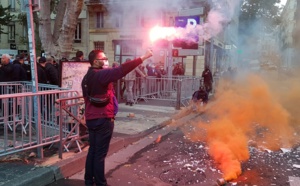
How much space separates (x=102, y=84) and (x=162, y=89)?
8.66m

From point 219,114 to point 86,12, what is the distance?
65.2 feet

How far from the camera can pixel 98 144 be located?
3.80 m

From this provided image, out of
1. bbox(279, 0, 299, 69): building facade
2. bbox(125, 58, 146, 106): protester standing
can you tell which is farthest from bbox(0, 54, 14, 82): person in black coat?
bbox(279, 0, 299, 69): building facade

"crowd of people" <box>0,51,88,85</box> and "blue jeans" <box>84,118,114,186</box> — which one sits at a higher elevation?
"crowd of people" <box>0,51,88,85</box>

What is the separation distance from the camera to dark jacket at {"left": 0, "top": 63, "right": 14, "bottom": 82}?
290 inches

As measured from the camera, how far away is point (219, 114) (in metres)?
10.1

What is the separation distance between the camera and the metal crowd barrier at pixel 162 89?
38.5 ft

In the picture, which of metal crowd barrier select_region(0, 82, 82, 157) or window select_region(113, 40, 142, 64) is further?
window select_region(113, 40, 142, 64)

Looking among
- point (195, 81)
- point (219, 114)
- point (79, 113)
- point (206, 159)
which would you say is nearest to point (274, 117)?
point (219, 114)

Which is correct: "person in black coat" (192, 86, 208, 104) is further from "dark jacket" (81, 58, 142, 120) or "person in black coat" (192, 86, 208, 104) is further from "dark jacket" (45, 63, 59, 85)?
"dark jacket" (81, 58, 142, 120)

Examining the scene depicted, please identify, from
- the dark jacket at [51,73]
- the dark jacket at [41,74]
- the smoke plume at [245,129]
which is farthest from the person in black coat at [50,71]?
the smoke plume at [245,129]

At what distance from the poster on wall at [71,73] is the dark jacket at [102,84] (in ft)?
6.31

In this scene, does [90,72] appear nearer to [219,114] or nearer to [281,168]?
Result: [281,168]

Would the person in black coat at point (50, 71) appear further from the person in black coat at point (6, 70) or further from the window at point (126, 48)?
the window at point (126, 48)
